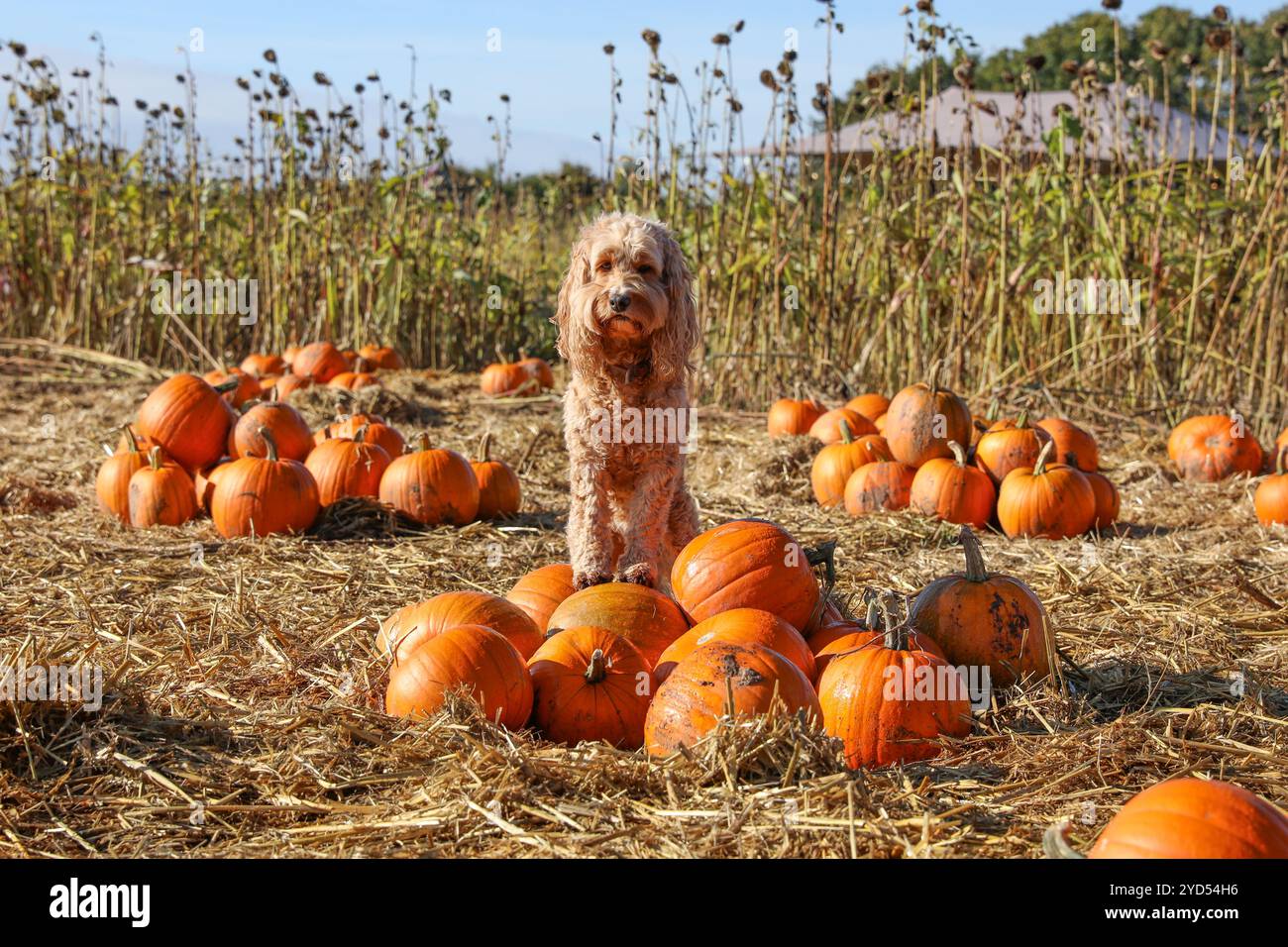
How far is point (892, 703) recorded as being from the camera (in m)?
3.10

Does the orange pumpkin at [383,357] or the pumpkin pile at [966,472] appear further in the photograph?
the orange pumpkin at [383,357]

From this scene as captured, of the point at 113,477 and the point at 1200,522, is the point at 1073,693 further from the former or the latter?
the point at 113,477

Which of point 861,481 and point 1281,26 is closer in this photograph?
point 861,481

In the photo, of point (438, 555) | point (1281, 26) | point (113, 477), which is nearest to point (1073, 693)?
point (438, 555)

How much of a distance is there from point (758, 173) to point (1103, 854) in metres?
8.40

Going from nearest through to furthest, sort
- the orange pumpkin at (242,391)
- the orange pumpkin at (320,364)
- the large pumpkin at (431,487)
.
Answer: the large pumpkin at (431,487), the orange pumpkin at (242,391), the orange pumpkin at (320,364)

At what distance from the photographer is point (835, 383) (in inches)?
372

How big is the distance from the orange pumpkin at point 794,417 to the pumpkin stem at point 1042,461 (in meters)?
2.16

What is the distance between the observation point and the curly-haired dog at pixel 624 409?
465 cm

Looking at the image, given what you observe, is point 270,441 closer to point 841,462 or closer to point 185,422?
point 185,422

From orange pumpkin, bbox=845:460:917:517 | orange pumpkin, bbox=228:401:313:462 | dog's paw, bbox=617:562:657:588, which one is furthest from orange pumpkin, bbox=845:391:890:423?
orange pumpkin, bbox=228:401:313:462

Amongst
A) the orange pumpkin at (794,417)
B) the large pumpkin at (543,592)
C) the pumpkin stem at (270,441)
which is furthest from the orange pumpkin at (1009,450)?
the pumpkin stem at (270,441)

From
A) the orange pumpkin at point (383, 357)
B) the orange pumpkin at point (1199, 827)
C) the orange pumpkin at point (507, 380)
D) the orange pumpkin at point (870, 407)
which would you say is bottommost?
the orange pumpkin at point (1199, 827)

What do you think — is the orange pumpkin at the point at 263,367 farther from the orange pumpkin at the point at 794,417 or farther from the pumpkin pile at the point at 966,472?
the pumpkin pile at the point at 966,472
